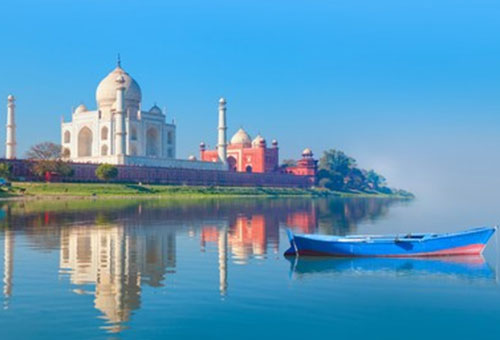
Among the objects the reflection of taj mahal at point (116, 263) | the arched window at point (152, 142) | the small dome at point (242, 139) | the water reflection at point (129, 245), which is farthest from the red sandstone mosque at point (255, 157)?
the reflection of taj mahal at point (116, 263)

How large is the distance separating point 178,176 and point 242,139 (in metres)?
23.1

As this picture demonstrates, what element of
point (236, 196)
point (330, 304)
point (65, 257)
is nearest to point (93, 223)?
point (65, 257)

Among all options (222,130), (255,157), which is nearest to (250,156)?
(255,157)

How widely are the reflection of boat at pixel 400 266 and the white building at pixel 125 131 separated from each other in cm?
4794

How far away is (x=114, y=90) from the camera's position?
6650 cm

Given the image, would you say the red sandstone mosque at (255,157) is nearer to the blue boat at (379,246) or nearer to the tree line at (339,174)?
the tree line at (339,174)

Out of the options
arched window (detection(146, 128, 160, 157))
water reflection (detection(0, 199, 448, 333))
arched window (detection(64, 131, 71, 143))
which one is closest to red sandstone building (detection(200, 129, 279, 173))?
arched window (detection(146, 128, 160, 157))

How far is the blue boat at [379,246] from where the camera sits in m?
15.6

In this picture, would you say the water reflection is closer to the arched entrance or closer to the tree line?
the arched entrance

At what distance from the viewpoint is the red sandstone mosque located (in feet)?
260

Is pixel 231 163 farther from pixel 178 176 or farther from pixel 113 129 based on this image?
pixel 113 129

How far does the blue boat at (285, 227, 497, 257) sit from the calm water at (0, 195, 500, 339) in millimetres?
429

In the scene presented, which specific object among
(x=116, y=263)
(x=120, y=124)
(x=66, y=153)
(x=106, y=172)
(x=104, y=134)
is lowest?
(x=116, y=263)

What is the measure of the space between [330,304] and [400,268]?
14.6 feet
